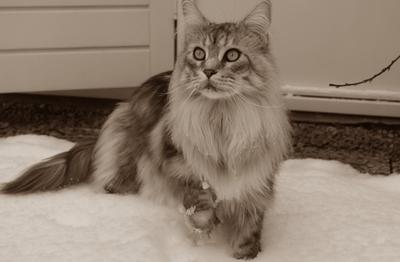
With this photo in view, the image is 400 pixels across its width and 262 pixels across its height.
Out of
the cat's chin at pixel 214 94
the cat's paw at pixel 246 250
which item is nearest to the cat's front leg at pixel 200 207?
the cat's paw at pixel 246 250

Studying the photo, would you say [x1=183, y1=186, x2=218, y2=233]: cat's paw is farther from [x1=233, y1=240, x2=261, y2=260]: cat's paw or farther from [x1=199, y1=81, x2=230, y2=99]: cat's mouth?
[x1=199, y1=81, x2=230, y2=99]: cat's mouth

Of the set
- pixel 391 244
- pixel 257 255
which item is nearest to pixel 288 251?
pixel 257 255

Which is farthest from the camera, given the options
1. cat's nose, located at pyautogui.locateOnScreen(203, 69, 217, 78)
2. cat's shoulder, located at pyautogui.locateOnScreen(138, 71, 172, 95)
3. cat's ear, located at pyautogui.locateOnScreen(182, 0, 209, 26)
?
cat's shoulder, located at pyautogui.locateOnScreen(138, 71, 172, 95)

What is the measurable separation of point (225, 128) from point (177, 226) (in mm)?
432

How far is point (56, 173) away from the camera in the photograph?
2.03 m

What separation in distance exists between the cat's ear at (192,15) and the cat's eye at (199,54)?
0.11 meters

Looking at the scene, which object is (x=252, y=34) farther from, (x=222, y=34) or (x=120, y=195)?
(x=120, y=195)

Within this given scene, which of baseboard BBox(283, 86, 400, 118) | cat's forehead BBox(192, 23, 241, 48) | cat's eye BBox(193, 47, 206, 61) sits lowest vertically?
baseboard BBox(283, 86, 400, 118)

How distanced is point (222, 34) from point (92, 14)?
1281 millimetres

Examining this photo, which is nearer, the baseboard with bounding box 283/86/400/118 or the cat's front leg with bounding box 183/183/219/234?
the cat's front leg with bounding box 183/183/219/234

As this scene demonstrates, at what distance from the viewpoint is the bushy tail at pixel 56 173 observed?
201 centimetres

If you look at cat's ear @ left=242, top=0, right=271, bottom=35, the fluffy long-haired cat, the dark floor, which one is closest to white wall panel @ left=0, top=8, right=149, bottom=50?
the dark floor

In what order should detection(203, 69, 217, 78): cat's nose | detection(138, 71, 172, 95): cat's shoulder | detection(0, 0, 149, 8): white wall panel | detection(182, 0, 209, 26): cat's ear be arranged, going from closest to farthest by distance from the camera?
detection(203, 69, 217, 78): cat's nose < detection(182, 0, 209, 26): cat's ear < detection(138, 71, 172, 95): cat's shoulder < detection(0, 0, 149, 8): white wall panel

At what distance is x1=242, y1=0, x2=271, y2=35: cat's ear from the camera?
161 cm
